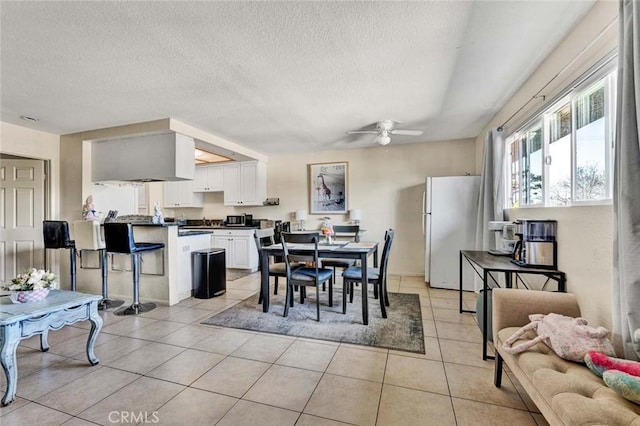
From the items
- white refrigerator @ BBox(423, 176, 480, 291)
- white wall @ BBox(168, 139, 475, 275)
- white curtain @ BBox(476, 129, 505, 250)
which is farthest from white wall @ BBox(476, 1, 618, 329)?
white wall @ BBox(168, 139, 475, 275)

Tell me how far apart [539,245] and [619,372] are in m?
1.27

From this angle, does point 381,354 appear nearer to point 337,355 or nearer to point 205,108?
point 337,355

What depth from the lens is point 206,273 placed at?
3.75m

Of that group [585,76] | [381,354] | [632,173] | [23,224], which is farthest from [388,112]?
[23,224]

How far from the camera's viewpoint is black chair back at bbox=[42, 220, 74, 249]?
3.50 metres

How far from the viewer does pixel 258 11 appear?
5.47 ft

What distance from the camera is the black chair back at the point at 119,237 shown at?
3.17m

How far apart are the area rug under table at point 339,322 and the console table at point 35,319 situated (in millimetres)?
1100

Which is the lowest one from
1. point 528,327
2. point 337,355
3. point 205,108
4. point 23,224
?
point 337,355

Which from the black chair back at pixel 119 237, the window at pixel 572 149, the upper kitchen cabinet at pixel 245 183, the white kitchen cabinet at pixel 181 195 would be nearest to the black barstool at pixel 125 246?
the black chair back at pixel 119 237

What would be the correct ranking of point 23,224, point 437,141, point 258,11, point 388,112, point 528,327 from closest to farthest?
point 528,327
point 258,11
point 388,112
point 23,224
point 437,141

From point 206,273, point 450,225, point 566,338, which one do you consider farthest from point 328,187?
point 566,338

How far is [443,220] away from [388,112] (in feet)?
5.99

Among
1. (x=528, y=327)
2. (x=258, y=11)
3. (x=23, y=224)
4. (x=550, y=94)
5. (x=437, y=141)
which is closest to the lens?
(x=528, y=327)
